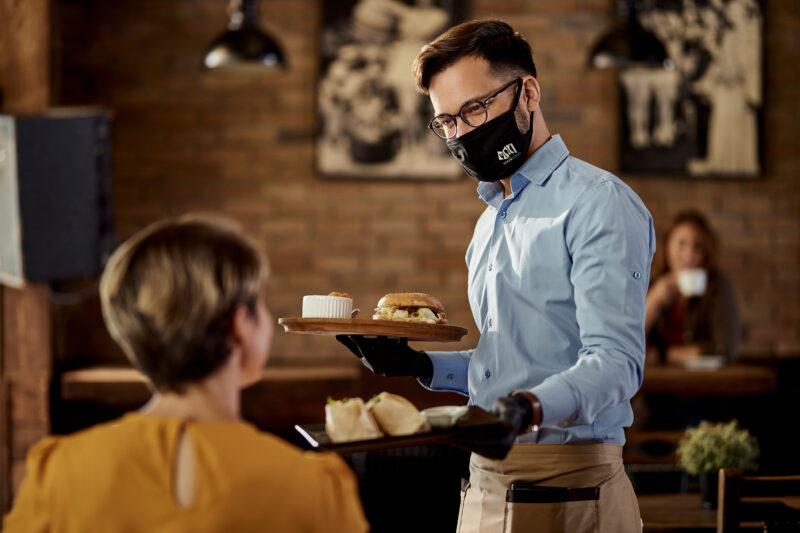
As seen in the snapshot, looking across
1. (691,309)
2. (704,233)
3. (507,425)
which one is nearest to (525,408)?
(507,425)

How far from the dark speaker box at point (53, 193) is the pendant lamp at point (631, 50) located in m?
2.56

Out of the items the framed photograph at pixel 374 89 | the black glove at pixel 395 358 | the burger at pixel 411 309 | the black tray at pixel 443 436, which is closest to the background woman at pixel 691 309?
the framed photograph at pixel 374 89

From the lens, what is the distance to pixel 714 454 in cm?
286

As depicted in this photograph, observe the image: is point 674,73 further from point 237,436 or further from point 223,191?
point 237,436

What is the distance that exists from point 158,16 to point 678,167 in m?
3.40

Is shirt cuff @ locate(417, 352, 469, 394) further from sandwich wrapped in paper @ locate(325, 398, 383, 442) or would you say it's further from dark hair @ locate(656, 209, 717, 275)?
dark hair @ locate(656, 209, 717, 275)

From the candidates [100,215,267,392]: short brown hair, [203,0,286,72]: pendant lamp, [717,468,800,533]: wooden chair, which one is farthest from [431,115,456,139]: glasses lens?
[203,0,286,72]: pendant lamp

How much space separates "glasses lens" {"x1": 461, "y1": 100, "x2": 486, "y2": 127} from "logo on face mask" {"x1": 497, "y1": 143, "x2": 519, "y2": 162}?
7 cm

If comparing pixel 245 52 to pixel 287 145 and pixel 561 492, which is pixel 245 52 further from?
pixel 561 492

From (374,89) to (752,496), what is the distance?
3.79 metres

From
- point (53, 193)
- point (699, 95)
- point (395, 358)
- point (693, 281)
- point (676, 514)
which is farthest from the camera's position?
point (699, 95)

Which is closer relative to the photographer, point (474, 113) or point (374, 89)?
point (474, 113)

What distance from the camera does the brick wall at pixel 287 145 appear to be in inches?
219

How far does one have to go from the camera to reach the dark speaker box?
173 inches
